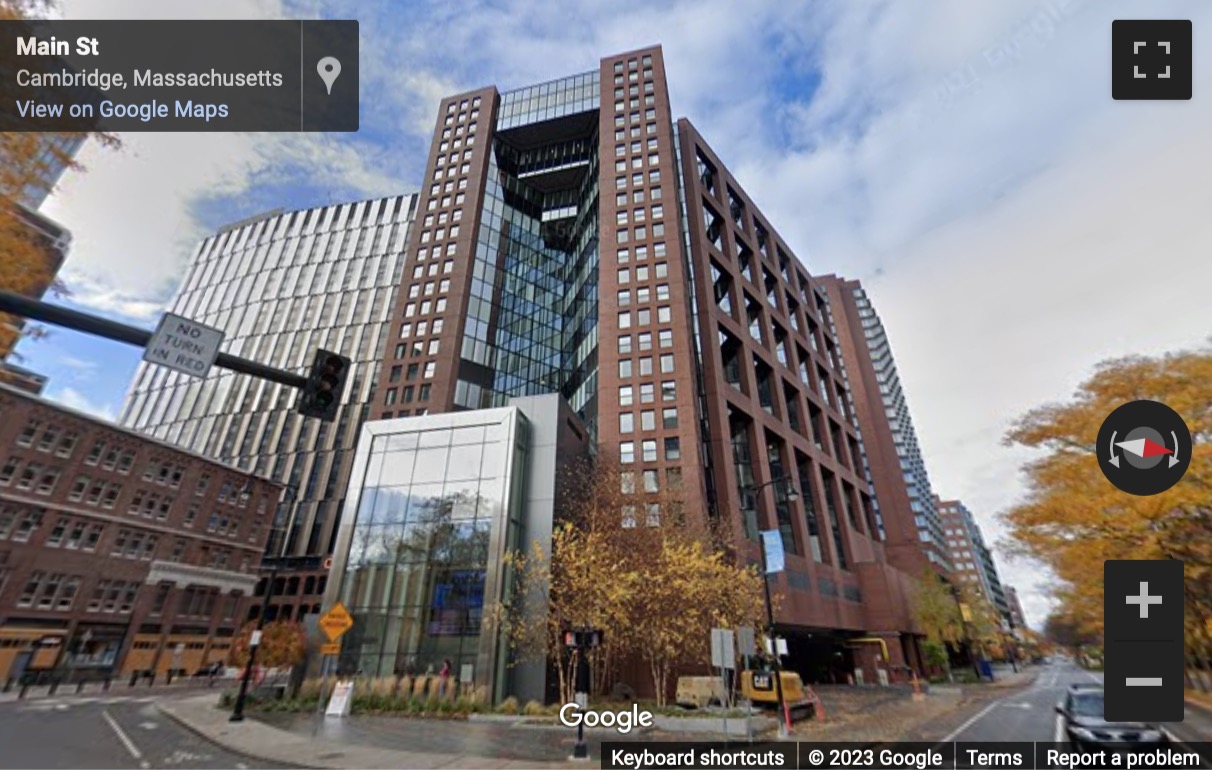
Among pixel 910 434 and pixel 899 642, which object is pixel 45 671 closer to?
pixel 899 642

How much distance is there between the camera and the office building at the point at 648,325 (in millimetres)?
42531

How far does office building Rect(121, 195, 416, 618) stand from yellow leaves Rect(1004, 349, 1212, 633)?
6829 centimetres

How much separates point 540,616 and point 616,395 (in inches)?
810

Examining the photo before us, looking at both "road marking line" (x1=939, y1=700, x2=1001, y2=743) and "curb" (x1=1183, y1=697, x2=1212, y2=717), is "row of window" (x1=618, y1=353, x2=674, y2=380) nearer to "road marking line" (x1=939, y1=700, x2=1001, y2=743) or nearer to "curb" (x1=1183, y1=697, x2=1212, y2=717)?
"road marking line" (x1=939, y1=700, x2=1001, y2=743)

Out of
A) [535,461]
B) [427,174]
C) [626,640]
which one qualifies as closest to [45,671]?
[535,461]

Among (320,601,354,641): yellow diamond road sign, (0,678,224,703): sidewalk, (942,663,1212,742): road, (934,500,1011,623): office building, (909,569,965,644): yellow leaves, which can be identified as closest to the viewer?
(320,601,354,641): yellow diamond road sign

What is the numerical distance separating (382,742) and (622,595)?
10.5 metres

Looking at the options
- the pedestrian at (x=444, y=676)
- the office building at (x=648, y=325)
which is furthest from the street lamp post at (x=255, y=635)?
the office building at (x=648, y=325)

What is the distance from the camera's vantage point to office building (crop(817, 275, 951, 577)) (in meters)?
73.6

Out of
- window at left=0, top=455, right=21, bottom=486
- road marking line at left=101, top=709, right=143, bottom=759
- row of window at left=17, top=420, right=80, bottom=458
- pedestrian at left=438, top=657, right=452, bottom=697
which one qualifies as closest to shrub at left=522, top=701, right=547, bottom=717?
pedestrian at left=438, top=657, right=452, bottom=697

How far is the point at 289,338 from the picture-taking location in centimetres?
9369

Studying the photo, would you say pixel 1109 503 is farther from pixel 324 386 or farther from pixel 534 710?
pixel 534 710

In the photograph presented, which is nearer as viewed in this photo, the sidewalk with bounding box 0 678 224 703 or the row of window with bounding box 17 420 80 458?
the sidewalk with bounding box 0 678 224 703

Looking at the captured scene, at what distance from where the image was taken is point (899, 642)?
5181 cm
